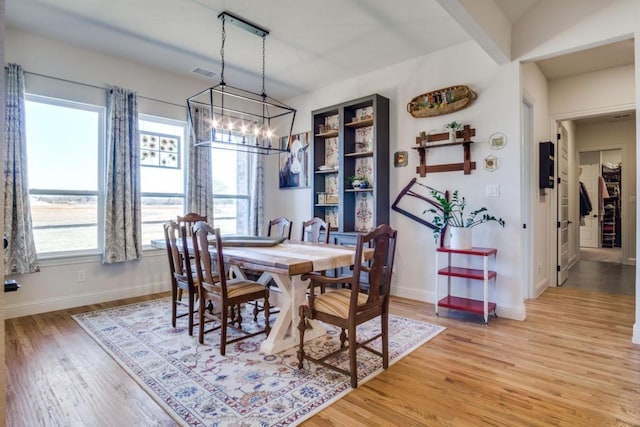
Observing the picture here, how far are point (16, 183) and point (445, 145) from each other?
4.35 meters

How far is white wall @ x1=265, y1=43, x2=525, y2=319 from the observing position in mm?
3484

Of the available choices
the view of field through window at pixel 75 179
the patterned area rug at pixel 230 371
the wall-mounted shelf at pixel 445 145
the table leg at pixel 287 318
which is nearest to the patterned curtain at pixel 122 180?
the view of field through window at pixel 75 179

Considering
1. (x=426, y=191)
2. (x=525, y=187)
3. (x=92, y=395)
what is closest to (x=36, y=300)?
(x=92, y=395)

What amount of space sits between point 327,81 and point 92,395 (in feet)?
14.2

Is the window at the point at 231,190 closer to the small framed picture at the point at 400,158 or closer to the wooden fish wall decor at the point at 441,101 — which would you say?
the small framed picture at the point at 400,158

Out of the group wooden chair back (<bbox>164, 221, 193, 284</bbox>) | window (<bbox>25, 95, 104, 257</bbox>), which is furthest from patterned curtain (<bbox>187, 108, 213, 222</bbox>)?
wooden chair back (<bbox>164, 221, 193, 284</bbox>)

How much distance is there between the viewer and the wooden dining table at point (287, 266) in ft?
7.80

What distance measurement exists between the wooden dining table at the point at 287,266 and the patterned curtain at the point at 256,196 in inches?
95.8

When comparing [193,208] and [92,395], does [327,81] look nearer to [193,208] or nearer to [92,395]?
[193,208]

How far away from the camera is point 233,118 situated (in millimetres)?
5395

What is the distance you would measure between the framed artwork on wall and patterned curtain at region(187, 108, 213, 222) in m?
1.18

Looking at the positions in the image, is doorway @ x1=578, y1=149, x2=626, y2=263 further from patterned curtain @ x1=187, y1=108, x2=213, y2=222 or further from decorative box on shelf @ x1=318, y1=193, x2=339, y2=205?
patterned curtain @ x1=187, y1=108, x2=213, y2=222

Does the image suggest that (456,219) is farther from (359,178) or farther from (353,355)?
(353,355)

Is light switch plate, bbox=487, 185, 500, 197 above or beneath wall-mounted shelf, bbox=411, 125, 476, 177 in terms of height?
beneath
